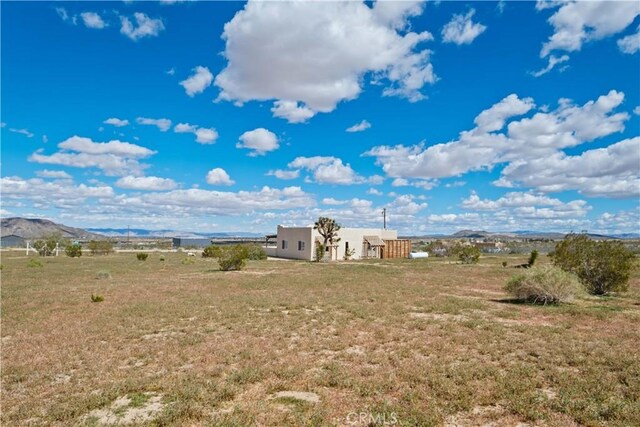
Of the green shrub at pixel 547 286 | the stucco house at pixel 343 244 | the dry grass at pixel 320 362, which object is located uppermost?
the stucco house at pixel 343 244

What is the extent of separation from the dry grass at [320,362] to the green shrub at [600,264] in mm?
2557

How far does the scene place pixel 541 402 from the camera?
19.0ft

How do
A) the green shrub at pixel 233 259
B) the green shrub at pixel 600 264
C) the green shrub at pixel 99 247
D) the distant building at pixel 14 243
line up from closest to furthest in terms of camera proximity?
the green shrub at pixel 600 264 < the green shrub at pixel 233 259 < the green shrub at pixel 99 247 < the distant building at pixel 14 243

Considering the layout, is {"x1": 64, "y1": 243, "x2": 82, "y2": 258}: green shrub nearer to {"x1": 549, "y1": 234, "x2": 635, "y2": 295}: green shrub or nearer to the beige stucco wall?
the beige stucco wall

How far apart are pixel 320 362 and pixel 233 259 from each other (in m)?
22.2

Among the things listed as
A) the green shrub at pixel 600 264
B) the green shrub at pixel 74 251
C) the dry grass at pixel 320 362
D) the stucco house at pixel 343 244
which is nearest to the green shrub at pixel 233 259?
the dry grass at pixel 320 362

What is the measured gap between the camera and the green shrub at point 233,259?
95.9ft

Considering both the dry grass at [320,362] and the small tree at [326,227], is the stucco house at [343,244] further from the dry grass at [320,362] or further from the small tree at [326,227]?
the dry grass at [320,362]

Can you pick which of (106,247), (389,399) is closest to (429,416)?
(389,399)

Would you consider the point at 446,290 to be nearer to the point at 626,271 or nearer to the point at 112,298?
the point at 626,271

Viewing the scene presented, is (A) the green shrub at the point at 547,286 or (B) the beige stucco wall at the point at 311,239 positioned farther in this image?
(B) the beige stucco wall at the point at 311,239

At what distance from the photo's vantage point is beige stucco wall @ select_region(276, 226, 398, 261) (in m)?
45.5

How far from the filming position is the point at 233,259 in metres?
29.1

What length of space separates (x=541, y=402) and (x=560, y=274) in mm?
10544
